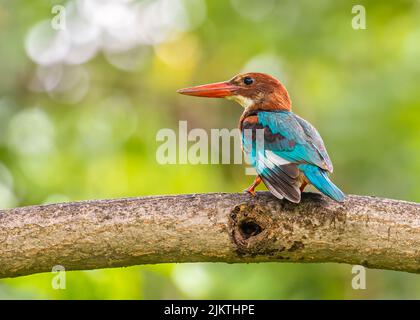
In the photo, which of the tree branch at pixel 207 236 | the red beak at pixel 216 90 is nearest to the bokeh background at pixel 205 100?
the red beak at pixel 216 90

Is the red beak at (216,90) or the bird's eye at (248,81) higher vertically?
the bird's eye at (248,81)

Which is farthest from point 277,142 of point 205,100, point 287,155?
point 205,100

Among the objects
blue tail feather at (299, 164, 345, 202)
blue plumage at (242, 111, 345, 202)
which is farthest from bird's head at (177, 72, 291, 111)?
blue tail feather at (299, 164, 345, 202)

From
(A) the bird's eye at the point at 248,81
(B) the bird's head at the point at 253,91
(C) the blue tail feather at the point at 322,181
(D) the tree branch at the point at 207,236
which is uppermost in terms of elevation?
(A) the bird's eye at the point at 248,81

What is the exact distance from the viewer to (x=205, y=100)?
18.2 feet

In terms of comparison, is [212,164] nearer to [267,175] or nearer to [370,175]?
[370,175]

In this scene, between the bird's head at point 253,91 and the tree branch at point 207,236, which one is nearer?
the tree branch at point 207,236

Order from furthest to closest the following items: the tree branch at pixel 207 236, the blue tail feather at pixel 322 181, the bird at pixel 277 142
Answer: the bird at pixel 277 142 → the blue tail feather at pixel 322 181 → the tree branch at pixel 207 236

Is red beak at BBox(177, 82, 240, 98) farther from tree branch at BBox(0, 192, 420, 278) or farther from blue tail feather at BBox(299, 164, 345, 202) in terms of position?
tree branch at BBox(0, 192, 420, 278)

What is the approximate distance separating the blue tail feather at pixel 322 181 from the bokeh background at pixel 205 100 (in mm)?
1267

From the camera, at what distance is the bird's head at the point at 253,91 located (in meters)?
3.68

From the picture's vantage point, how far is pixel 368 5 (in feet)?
17.5

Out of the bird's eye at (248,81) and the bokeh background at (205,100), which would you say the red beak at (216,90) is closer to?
the bird's eye at (248,81)
